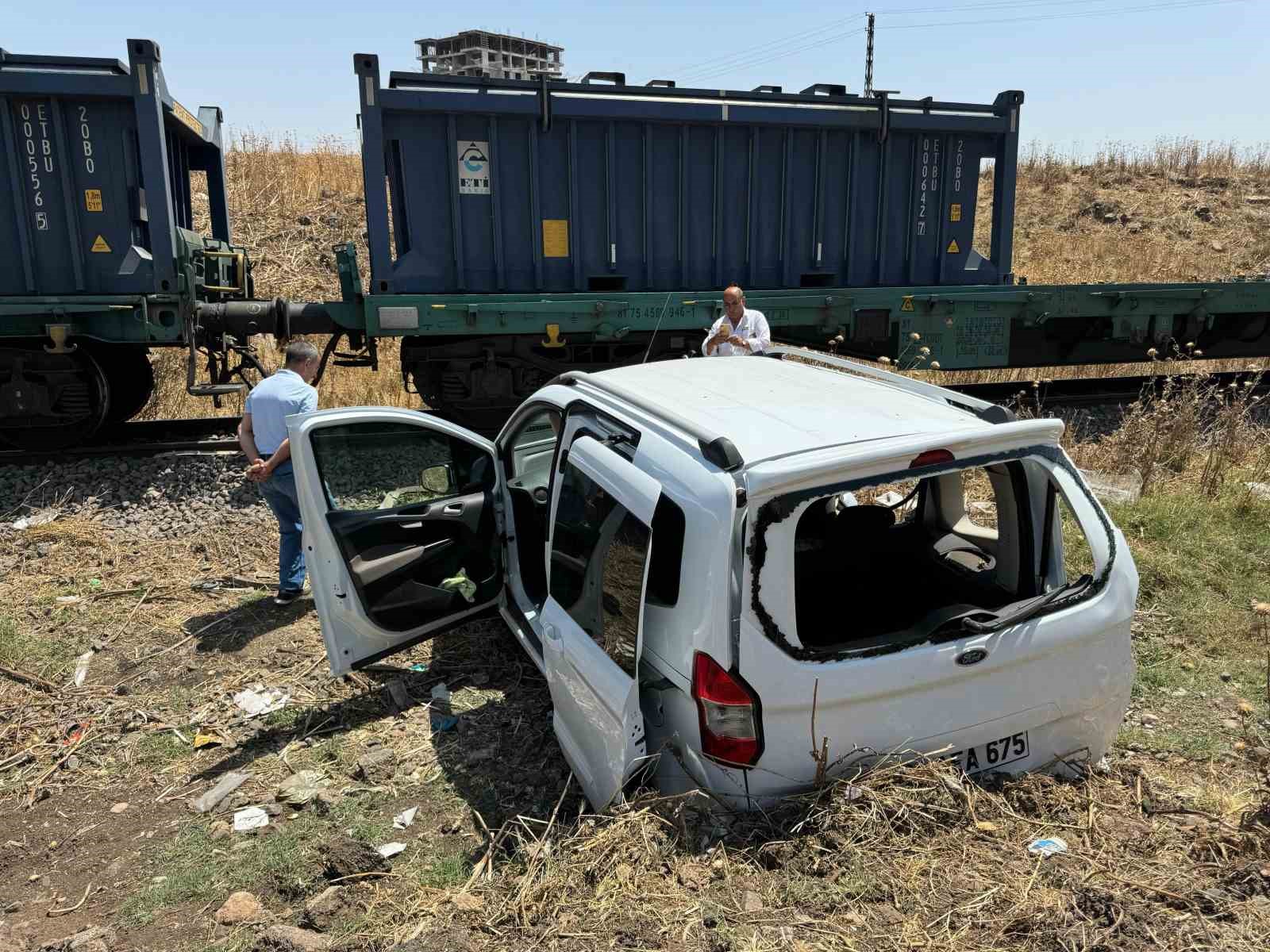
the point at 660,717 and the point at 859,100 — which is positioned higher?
the point at 859,100

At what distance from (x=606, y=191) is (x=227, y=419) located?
4343 millimetres

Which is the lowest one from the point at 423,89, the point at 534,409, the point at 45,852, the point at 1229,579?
the point at 45,852

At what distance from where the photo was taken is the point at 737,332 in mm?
7156

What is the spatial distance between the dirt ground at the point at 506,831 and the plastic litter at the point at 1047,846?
0.08 feet

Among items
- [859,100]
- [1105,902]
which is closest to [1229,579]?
[1105,902]

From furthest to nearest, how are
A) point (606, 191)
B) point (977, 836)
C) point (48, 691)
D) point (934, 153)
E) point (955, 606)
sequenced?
point (934, 153), point (606, 191), point (48, 691), point (955, 606), point (977, 836)

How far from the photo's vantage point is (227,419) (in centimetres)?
895

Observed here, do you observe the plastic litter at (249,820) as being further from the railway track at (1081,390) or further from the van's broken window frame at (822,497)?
the railway track at (1081,390)

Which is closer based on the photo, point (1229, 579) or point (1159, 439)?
point (1229, 579)

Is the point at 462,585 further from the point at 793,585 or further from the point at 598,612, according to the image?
the point at 793,585

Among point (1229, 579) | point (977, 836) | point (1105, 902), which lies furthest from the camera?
point (1229, 579)

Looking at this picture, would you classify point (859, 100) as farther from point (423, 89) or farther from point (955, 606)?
point (955, 606)

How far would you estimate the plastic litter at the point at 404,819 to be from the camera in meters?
3.46

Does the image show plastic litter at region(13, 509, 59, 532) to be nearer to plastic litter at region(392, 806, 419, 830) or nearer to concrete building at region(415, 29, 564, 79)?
plastic litter at region(392, 806, 419, 830)
